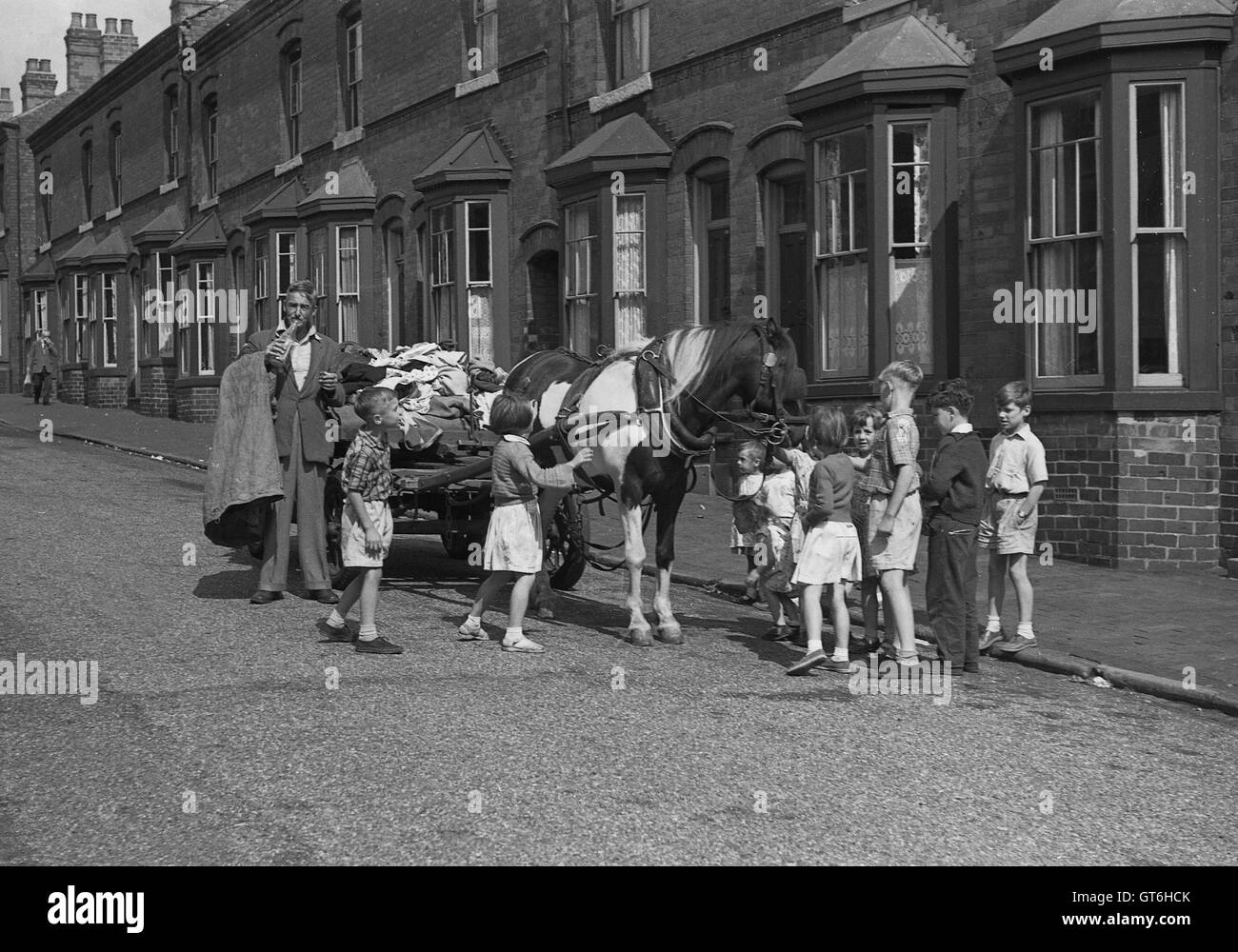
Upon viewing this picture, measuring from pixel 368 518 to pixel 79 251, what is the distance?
36.4 metres

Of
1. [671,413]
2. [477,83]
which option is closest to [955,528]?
[671,413]

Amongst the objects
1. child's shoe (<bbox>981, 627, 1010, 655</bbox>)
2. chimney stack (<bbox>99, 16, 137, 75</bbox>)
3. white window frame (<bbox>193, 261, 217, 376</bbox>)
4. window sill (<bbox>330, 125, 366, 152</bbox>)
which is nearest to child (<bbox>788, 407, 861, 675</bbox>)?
child's shoe (<bbox>981, 627, 1010, 655</bbox>)

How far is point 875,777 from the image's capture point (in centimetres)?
614

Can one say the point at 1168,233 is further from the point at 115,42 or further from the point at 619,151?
the point at 115,42

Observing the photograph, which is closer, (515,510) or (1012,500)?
(515,510)

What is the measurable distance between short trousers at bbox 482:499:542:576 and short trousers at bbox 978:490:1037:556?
2918 millimetres

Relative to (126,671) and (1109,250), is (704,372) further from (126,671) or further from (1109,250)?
(1109,250)

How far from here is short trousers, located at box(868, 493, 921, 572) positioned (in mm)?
8461

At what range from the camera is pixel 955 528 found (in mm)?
8711

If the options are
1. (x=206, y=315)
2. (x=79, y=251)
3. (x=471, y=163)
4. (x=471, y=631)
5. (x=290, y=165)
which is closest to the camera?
(x=471, y=631)

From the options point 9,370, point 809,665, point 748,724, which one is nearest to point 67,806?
point 748,724

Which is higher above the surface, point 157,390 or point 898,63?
point 898,63

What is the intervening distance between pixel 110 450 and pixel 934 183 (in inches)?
583

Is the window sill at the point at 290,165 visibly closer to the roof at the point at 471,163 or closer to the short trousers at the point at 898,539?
the roof at the point at 471,163
